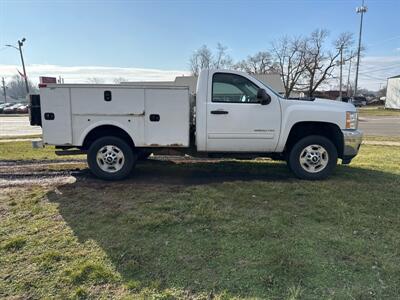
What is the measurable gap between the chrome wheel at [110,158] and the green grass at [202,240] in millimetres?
→ 330

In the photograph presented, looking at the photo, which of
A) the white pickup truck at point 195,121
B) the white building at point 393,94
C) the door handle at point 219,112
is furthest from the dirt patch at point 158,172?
the white building at point 393,94

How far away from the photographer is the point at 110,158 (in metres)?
5.66

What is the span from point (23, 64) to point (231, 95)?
35.7 m

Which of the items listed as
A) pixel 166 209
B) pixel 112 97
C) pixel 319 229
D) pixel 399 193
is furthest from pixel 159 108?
pixel 399 193

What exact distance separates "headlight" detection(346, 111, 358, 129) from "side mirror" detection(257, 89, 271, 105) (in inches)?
59.0

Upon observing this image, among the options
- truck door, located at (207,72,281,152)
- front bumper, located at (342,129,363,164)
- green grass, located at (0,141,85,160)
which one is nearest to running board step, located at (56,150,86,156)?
truck door, located at (207,72,281,152)

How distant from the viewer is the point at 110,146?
561 cm

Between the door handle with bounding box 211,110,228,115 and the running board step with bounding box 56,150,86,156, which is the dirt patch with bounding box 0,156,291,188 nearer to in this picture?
the running board step with bounding box 56,150,86,156

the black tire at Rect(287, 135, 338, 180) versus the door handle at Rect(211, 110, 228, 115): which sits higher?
the door handle at Rect(211, 110, 228, 115)

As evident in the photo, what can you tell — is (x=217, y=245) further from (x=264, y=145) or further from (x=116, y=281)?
(x=264, y=145)

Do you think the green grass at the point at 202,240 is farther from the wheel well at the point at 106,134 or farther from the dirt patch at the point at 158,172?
the wheel well at the point at 106,134

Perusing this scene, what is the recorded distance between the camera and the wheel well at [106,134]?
222 inches

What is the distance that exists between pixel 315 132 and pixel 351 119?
662mm

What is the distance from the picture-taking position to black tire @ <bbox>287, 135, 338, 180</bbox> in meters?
5.65
